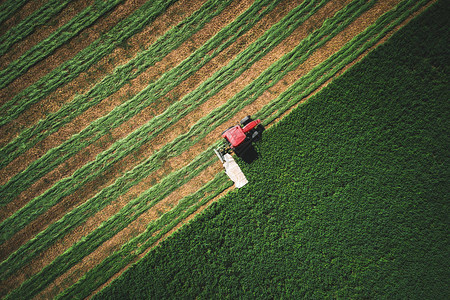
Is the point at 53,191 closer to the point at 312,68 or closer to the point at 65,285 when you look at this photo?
the point at 65,285

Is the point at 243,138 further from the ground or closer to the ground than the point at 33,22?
closer to the ground

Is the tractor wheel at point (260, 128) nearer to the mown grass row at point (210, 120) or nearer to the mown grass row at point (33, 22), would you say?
the mown grass row at point (210, 120)

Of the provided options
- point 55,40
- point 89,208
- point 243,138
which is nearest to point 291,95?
point 243,138

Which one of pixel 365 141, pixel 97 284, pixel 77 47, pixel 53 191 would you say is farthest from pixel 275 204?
pixel 77 47

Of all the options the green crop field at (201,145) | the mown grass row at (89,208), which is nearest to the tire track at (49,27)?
the green crop field at (201,145)

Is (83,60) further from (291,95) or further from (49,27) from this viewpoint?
(291,95)

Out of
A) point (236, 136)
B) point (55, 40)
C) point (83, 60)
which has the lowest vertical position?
point (236, 136)
